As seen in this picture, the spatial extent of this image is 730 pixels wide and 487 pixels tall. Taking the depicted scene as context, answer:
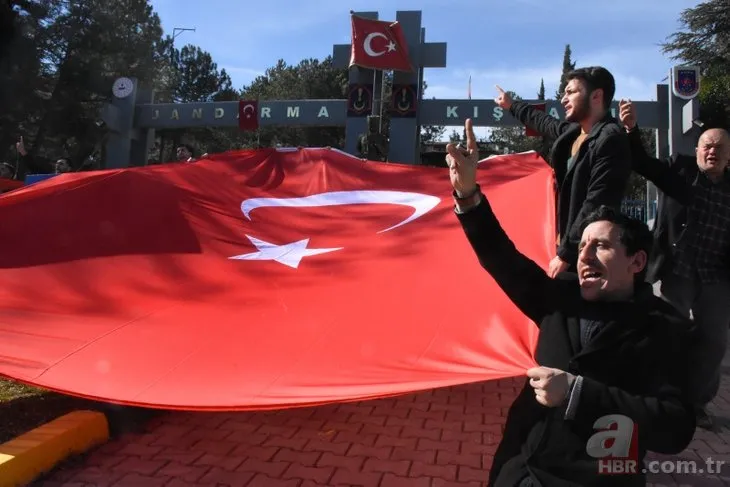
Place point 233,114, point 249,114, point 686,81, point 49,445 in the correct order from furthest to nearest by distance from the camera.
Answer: point 233,114 → point 249,114 → point 686,81 → point 49,445

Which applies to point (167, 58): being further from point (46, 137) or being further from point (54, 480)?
point (54, 480)

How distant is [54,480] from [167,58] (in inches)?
1883

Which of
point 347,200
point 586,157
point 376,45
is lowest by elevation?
point 347,200

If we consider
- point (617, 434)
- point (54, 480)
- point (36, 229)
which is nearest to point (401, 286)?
point (617, 434)

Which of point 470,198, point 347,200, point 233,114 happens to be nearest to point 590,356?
point 470,198

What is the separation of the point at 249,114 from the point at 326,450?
16.4m

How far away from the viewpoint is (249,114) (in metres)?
18.7

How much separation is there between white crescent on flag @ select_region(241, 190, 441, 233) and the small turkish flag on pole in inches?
585

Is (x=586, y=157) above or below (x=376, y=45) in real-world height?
below

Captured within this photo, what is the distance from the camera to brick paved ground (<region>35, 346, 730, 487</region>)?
10.4 feet

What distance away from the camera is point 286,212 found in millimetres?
4363

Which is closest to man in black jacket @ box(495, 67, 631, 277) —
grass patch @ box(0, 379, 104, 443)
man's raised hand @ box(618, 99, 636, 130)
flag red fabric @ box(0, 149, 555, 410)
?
man's raised hand @ box(618, 99, 636, 130)

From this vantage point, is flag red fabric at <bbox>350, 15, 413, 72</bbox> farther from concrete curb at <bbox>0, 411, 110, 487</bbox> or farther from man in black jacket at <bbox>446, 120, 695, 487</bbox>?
man in black jacket at <bbox>446, 120, 695, 487</bbox>

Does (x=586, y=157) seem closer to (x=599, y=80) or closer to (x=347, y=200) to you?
(x=599, y=80)
